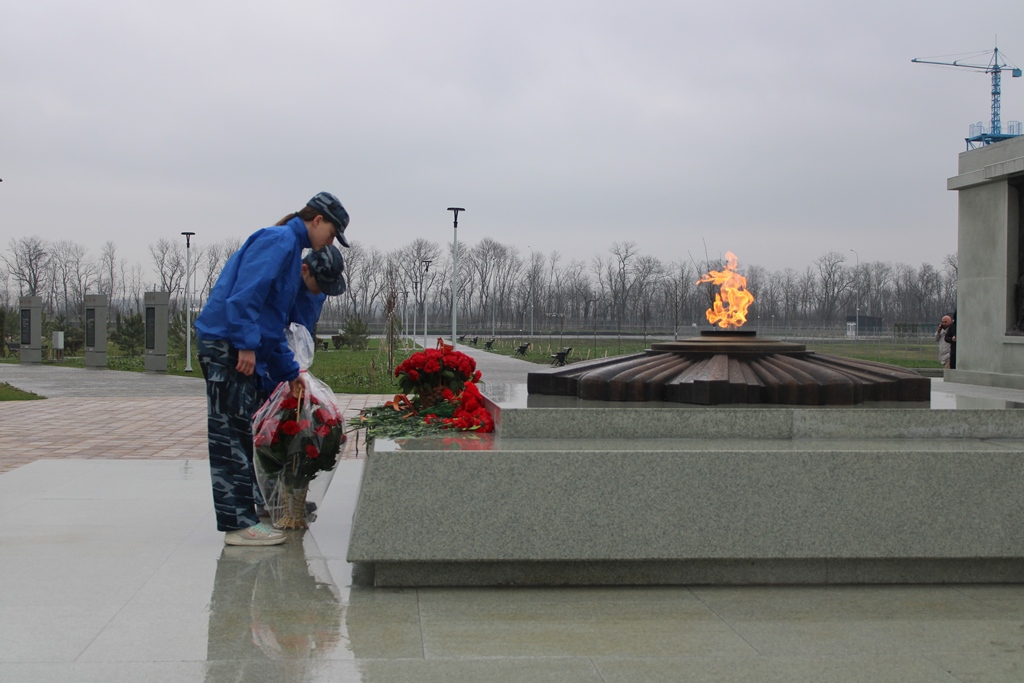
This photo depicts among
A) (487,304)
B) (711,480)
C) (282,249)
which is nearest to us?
(711,480)

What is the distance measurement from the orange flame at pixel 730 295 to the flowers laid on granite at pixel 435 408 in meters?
1.63

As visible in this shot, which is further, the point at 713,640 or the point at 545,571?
the point at 545,571

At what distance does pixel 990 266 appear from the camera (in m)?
11.6

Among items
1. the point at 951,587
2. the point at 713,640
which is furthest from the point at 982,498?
the point at 713,640

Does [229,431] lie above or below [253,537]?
above

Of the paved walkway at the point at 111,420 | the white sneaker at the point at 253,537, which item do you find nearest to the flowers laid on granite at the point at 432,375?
the paved walkway at the point at 111,420

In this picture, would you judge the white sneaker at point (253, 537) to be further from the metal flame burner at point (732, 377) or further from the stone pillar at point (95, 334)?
the stone pillar at point (95, 334)

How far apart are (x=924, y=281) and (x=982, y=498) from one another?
7530 centimetres

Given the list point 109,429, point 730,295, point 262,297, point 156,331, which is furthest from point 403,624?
point 156,331

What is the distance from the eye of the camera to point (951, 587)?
4.34 metres

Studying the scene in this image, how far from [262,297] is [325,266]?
545 millimetres

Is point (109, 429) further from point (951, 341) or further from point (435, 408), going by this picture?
point (951, 341)

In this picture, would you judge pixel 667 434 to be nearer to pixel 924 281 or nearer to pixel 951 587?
pixel 951 587

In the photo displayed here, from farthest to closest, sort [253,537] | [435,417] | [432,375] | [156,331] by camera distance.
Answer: [156,331]
[432,375]
[435,417]
[253,537]
